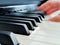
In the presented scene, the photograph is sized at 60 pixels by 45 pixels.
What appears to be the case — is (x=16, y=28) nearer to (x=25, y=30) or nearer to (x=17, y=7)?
(x=25, y=30)

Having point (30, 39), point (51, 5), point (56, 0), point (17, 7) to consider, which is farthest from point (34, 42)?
point (56, 0)

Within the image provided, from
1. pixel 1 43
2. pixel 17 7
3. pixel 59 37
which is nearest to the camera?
pixel 1 43

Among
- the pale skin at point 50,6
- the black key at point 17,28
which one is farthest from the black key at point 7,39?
the pale skin at point 50,6

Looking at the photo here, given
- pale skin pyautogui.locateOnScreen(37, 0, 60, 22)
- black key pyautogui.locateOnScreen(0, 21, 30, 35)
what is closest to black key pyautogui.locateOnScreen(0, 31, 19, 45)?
black key pyautogui.locateOnScreen(0, 21, 30, 35)

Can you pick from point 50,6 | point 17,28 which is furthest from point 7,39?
point 50,6

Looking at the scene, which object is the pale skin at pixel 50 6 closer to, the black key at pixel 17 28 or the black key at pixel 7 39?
the black key at pixel 17 28

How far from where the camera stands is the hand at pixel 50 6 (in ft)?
3.83

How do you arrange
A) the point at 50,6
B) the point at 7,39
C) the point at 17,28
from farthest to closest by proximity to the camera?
the point at 50,6
the point at 17,28
the point at 7,39

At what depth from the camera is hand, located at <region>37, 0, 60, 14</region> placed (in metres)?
1.17

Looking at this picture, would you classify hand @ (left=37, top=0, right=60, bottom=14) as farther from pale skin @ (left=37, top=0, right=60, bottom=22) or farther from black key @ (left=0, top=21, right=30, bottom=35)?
black key @ (left=0, top=21, right=30, bottom=35)

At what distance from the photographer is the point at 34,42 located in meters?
0.48

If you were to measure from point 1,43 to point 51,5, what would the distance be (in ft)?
2.81

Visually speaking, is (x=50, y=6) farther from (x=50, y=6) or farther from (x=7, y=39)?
(x=7, y=39)

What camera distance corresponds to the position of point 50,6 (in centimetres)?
123
